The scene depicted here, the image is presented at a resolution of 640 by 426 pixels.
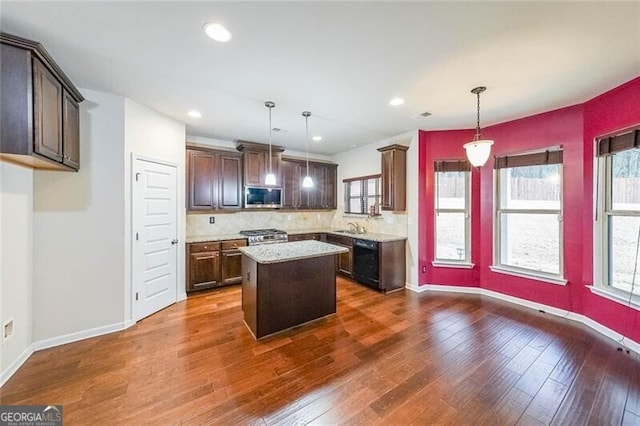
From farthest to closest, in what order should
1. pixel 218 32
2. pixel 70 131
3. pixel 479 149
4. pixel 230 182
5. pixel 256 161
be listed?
pixel 256 161
pixel 230 182
pixel 479 149
pixel 70 131
pixel 218 32

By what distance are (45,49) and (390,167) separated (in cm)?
434

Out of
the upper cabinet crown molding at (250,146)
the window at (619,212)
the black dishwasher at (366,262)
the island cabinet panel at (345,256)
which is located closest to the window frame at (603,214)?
the window at (619,212)

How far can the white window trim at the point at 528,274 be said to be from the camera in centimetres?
343

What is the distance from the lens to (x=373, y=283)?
173 inches

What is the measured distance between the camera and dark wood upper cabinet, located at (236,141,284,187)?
16.0 ft

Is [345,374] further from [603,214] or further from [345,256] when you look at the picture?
[603,214]

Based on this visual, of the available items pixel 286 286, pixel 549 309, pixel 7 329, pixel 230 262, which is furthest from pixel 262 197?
pixel 549 309

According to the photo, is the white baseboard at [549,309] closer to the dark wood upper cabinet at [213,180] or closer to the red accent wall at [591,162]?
the red accent wall at [591,162]

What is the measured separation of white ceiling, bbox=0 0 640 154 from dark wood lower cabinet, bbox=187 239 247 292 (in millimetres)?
2190

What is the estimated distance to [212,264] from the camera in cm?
433

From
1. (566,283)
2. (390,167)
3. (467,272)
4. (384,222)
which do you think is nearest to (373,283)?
(384,222)

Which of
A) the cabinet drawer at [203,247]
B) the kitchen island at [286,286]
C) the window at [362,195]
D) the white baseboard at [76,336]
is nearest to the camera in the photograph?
the white baseboard at [76,336]

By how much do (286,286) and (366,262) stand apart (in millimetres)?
1987

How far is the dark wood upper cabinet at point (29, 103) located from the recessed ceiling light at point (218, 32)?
1321 millimetres
